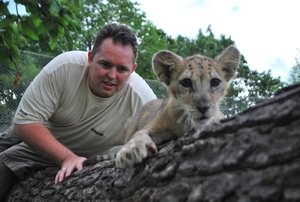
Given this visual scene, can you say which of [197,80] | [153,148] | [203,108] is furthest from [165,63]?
[153,148]

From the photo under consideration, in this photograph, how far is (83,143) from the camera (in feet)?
18.5

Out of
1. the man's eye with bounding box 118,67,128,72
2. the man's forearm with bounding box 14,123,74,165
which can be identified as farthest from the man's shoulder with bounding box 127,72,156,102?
the man's forearm with bounding box 14,123,74,165

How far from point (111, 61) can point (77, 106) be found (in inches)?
33.5

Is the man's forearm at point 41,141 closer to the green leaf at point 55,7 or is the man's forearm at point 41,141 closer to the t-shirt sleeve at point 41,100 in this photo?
the t-shirt sleeve at point 41,100

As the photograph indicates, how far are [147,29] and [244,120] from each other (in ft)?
96.0

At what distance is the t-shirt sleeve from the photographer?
502 cm

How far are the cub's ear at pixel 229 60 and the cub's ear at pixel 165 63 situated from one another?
0.54 meters

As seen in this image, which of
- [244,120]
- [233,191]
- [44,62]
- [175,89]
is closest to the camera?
[233,191]

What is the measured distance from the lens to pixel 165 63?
4.78 meters

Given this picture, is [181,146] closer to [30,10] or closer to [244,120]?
[244,120]

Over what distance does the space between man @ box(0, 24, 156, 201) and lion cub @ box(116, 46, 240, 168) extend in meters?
0.81

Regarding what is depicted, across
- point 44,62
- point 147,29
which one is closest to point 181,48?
point 147,29

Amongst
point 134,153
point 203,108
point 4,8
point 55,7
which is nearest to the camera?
point 134,153

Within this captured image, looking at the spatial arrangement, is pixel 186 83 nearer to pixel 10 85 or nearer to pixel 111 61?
pixel 111 61
